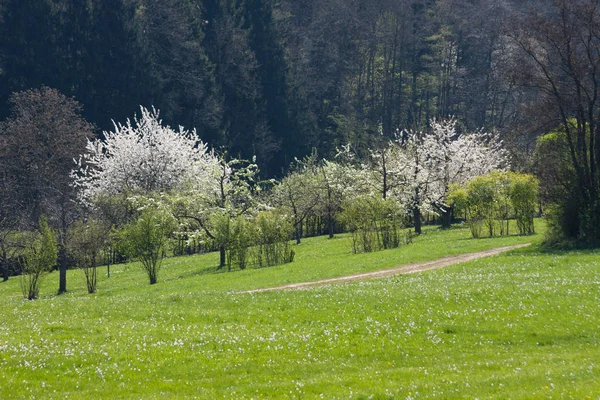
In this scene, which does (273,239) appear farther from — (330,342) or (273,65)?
(273,65)

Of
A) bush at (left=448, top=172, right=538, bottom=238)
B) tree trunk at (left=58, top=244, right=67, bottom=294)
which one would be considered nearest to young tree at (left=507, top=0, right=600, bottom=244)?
bush at (left=448, top=172, right=538, bottom=238)

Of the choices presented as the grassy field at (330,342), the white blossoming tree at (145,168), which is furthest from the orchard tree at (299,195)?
the grassy field at (330,342)

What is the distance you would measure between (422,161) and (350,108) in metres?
55.9

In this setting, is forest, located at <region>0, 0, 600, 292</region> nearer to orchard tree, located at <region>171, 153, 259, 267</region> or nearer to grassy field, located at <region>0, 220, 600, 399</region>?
orchard tree, located at <region>171, 153, 259, 267</region>

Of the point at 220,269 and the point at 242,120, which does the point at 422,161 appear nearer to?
the point at 220,269

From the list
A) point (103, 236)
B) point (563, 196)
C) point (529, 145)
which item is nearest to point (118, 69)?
point (103, 236)

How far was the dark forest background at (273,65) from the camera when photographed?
257ft

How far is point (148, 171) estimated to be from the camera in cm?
5106

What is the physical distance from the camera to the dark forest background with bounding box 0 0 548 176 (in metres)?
78.2

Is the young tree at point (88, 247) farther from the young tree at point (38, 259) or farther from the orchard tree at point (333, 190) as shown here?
the orchard tree at point (333, 190)

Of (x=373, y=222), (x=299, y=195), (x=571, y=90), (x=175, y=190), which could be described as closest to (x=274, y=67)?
(x=299, y=195)

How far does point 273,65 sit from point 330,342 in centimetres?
9292

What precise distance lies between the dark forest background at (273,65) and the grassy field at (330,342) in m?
54.5

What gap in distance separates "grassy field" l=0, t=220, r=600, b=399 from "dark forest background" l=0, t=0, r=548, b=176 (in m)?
54.5
